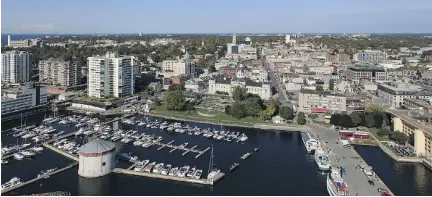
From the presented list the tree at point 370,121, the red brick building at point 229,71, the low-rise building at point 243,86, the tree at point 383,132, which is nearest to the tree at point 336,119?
the tree at point 370,121

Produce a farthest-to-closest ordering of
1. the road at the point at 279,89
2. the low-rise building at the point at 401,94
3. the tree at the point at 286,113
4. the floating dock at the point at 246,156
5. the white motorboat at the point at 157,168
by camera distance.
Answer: the road at the point at 279,89, the low-rise building at the point at 401,94, the tree at the point at 286,113, the floating dock at the point at 246,156, the white motorboat at the point at 157,168

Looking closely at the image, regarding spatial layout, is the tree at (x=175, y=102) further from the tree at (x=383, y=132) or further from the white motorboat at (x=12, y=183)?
the white motorboat at (x=12, y=183)

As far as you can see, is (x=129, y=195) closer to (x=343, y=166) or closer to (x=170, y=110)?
(x=343, y=166)

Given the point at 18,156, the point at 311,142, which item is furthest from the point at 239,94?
the point at 18,156

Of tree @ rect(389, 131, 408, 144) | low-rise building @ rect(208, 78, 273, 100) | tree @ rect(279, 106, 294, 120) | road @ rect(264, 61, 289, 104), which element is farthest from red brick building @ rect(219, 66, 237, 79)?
tree @ rect(389, 131, 408, 144)

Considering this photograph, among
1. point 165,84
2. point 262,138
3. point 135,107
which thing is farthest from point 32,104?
point 262,138

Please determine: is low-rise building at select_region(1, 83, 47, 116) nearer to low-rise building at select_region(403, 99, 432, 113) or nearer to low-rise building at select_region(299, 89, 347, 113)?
low-rise building at select_region(299, 89, 347, 113)

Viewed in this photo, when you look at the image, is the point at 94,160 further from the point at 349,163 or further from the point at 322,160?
the point at 349,163
